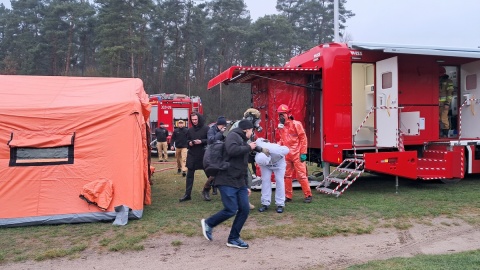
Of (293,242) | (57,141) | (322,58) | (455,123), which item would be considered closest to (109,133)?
(57,141)

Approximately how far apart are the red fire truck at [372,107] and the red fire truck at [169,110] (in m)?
9.50

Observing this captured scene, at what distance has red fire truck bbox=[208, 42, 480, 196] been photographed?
9.05m

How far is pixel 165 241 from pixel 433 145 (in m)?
7.07

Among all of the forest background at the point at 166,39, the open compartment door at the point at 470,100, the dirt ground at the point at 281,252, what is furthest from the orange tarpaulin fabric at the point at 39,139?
the forest background at the point at 166,39

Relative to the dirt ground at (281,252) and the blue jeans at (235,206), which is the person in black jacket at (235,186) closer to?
Result: the blue jeans at (235,206)

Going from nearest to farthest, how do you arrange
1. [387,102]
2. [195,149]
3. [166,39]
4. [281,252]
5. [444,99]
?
[281,252] < [195,149] < [387,102] < [444,99] < [166,39]

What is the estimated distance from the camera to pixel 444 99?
10.4 meters

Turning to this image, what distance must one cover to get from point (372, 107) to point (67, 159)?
254 inches

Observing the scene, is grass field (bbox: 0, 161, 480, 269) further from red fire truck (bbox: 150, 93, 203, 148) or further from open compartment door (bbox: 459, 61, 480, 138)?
red fire truck (bbox: 150, 93, 203, 148)

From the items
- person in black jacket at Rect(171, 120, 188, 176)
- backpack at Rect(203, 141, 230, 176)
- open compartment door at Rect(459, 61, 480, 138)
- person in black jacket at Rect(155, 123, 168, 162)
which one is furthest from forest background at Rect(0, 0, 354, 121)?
backpack at Rect(203, 141, 230, 176)

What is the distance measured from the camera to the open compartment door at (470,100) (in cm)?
1038

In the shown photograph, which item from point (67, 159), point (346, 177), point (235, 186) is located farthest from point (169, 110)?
point (235, 186)

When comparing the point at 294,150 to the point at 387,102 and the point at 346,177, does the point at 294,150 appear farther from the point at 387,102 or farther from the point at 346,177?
the point at 387,102

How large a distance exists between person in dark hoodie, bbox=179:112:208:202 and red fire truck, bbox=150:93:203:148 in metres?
10.6
